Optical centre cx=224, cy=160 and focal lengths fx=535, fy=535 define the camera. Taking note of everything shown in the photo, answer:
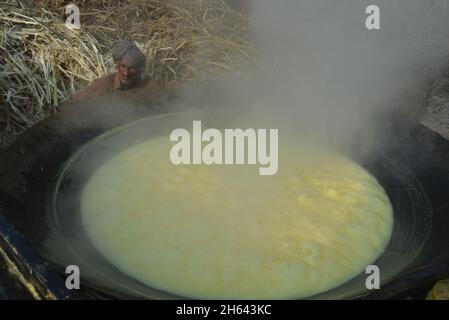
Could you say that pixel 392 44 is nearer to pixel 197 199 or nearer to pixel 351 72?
pixel 351 72

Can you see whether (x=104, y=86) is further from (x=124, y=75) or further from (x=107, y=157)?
(x=107, y=157)

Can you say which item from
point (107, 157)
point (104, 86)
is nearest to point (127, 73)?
point (104, 86)

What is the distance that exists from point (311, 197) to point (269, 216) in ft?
1.22

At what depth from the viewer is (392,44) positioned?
17.0 ft

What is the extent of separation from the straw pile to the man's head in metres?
1.38

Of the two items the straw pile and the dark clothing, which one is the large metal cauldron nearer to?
the dark clothing

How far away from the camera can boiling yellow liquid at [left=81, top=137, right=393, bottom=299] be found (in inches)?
111

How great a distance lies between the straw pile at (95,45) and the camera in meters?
5.58

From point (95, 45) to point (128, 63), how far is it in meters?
2.01

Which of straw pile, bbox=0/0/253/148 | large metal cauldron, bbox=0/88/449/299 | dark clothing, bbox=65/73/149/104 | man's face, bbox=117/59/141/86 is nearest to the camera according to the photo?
large metal cauldron, bbox=0/88/449/299

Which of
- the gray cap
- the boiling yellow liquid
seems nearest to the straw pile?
the gray cap

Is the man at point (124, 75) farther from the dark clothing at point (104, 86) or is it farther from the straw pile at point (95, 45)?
the straw pile at point (95, 45)

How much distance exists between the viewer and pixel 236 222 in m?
3.17

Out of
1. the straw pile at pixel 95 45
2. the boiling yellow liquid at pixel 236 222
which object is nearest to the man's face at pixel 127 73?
the boiling yellow liquid at pixel 236 222
